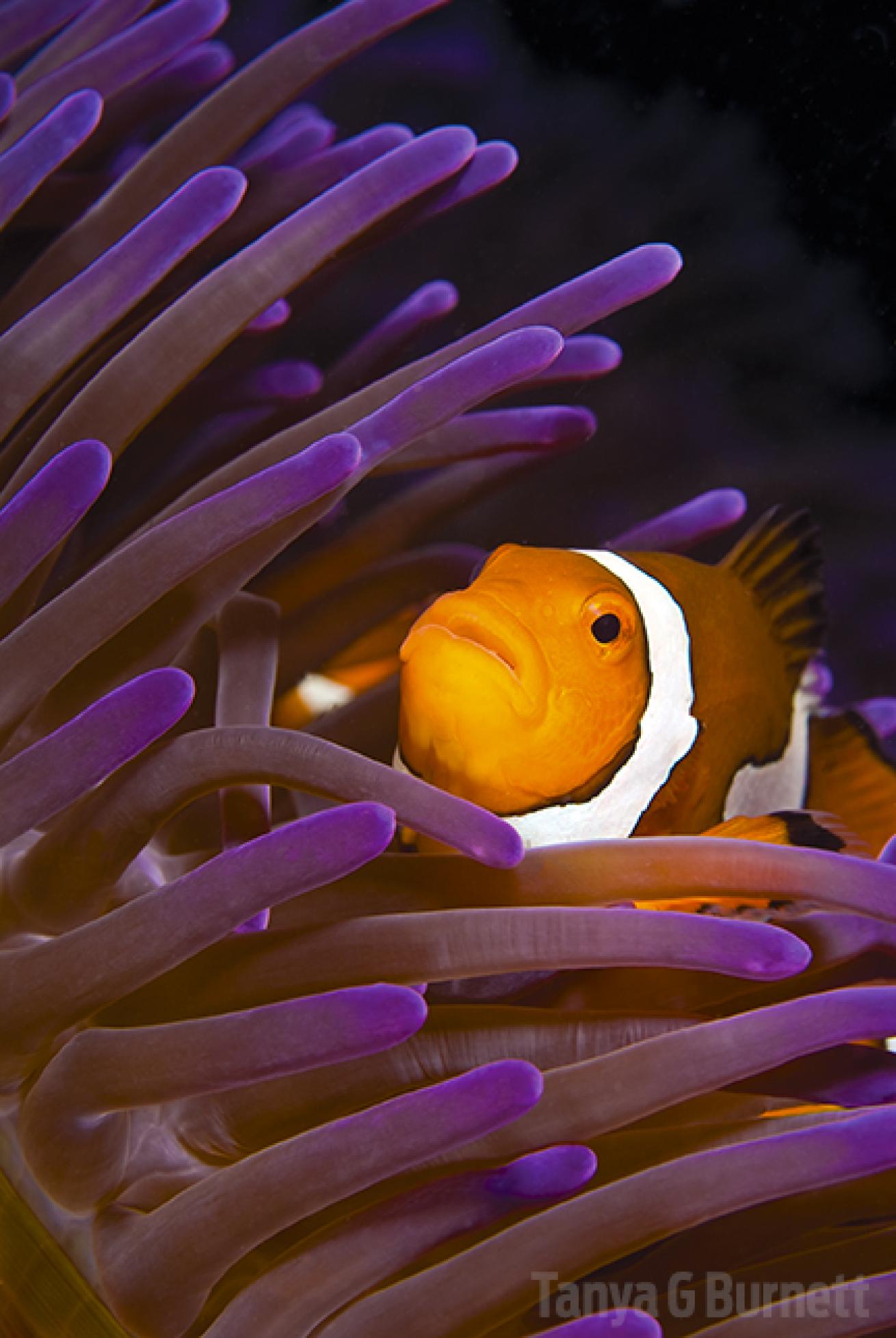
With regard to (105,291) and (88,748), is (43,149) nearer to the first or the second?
(105,291)

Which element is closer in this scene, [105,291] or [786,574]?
[105,291]

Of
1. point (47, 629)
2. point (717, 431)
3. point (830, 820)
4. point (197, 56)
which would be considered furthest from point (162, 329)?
point (717, 431)

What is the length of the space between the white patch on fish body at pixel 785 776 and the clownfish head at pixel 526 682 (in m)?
0.13

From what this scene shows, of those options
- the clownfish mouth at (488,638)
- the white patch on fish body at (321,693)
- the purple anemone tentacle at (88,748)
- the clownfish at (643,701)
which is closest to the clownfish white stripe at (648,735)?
the clownfish at (643,701)

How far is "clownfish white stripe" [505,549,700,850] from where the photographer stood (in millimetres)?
842

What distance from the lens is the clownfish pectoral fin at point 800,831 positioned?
2.59 feet

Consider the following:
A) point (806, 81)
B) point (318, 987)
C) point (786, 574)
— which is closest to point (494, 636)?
point (318, 987)

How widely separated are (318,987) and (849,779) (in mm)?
575

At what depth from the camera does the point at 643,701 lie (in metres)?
0.86

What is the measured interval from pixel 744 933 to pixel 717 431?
76 cm

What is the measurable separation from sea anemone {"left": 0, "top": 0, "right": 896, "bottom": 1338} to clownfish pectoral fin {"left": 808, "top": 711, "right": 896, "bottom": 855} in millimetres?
277

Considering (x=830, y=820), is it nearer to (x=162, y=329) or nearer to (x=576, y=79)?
(x=162, y=329)

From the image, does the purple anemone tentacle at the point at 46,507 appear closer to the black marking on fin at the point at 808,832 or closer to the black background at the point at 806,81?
the black marking on fin at the point at 808,832

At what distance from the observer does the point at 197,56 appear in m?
1.05
